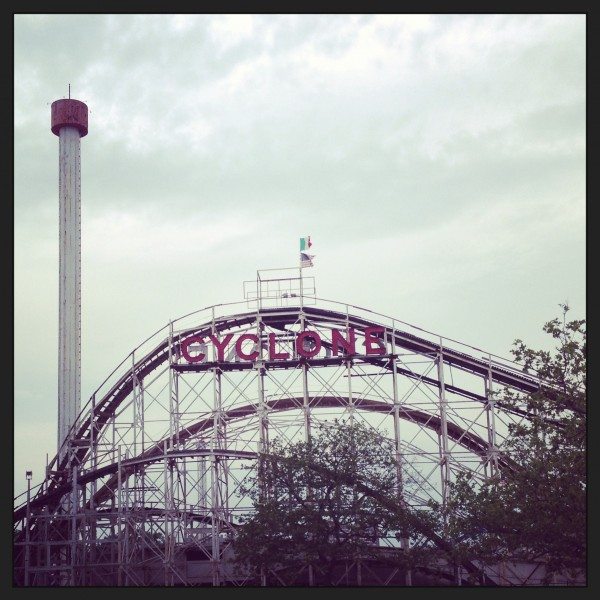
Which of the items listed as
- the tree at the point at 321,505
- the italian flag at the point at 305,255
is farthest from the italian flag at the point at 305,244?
the tree at the point at 321,505

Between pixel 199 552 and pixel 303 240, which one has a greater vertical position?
pixel 303 240

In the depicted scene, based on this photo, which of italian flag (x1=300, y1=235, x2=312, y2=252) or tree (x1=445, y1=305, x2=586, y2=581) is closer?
tree (x1=445, y1=305, x2=586, y2=581)

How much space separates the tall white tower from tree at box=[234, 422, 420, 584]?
15.1 metres

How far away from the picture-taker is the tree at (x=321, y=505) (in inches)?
1415

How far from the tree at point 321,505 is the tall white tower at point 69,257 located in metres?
15.1

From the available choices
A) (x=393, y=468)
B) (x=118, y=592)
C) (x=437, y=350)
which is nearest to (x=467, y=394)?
(x=437, y=350)

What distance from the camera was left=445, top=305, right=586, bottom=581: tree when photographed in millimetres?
31422

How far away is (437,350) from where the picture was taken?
44.9m

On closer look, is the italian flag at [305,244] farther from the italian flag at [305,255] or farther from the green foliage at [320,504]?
the green foliage at [320,504]

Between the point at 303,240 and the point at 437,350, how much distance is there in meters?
8.57

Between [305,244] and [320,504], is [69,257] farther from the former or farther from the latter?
[320,504]

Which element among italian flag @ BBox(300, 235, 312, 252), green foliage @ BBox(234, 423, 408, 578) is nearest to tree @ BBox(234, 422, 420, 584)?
green foliage @ BBox(234, 423, 408, 578)

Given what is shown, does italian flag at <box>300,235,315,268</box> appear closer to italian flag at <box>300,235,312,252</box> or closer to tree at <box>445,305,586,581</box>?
italian flag at <box>300,235,312,252</box>

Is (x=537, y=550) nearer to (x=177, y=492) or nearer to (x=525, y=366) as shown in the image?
(x=525, y=366)
